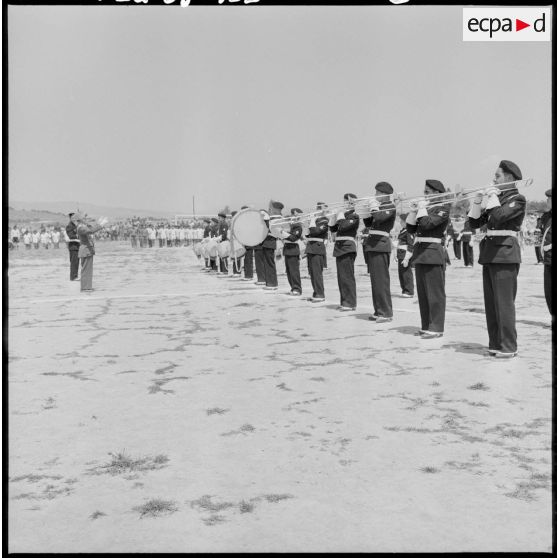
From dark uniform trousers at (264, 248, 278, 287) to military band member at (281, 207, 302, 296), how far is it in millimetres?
1248

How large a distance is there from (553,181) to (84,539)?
3625 millimetres

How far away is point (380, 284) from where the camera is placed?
1018 centimetres

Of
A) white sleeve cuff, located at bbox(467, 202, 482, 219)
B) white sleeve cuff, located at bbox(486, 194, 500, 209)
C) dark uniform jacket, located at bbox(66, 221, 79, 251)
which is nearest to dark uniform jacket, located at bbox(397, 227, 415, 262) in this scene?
white sleeve cuff, located at bbox(467, 202, 482, 219)

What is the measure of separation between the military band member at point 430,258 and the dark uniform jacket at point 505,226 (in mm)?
1081

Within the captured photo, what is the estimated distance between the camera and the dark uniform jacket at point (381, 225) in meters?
10.0

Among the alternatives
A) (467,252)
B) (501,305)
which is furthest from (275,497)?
(467,252)

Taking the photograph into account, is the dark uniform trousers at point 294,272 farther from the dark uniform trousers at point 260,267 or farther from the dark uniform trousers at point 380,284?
the dark uniform trousers at point 380,284

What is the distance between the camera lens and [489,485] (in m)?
4.00

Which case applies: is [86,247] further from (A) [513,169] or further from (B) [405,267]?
(A) [513,169]

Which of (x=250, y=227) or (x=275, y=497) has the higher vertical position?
(x=250, y=227)

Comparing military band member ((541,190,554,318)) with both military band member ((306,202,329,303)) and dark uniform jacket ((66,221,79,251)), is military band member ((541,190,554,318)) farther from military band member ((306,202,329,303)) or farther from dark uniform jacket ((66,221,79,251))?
dark uniform jacket ((66,221,79,251))

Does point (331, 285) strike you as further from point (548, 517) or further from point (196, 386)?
point (548, 517)

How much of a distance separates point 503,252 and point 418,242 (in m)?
1.55

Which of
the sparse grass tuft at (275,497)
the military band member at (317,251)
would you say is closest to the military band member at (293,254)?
the military band member at (317,251)
